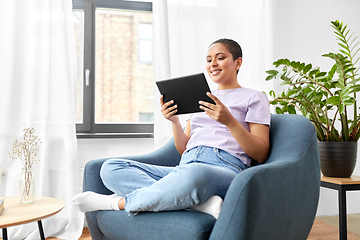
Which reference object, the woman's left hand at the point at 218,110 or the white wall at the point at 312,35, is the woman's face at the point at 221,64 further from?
the white wall at the point at 312,35

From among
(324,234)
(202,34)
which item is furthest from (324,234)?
(202,34)

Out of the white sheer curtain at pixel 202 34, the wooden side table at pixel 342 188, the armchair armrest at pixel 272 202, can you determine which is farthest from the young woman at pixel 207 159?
the white sheer curtain at pixel 202 34

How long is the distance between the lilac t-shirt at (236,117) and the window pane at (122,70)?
3.54ft

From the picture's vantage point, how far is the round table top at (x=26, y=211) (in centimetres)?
112

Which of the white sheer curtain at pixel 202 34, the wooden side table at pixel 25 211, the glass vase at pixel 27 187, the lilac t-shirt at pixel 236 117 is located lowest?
the wooden side table at pixel 25 211

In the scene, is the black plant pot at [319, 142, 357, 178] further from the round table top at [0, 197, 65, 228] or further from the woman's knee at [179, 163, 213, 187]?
the round table top at [0, 197, 65, 228]

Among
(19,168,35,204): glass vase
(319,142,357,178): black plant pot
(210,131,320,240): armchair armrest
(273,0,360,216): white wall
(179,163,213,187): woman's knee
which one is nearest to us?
(210,131,320,240): armchair armrest

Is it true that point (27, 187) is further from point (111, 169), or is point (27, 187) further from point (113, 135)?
point (113, 135)

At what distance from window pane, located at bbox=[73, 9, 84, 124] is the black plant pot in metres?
1.69

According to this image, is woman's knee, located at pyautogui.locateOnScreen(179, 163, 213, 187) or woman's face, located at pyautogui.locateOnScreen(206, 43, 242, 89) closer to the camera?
woman's knee, located at pyautogui.locateOnScreen(179, 163, 213, 187)

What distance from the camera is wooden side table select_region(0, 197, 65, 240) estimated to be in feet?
3.69

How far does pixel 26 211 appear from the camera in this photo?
125 cm

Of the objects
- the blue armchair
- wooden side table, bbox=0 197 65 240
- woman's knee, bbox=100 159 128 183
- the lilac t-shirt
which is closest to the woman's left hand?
the lilac t-shirt

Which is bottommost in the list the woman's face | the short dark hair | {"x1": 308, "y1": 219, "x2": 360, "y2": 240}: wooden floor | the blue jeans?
{"x1": 308, "y1": 219, "x2": 360, "y2": 240}: wooden floor
